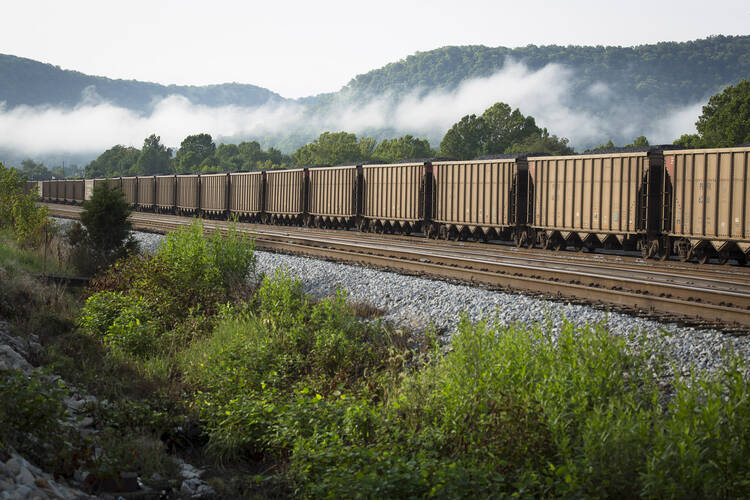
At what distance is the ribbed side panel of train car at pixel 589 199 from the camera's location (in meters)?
17.3

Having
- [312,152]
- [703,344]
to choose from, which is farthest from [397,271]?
Result: [312,152]

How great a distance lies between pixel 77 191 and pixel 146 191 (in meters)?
11.9

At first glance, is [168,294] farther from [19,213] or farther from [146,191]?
[146,191]

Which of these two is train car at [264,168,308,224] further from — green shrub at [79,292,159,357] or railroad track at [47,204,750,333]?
green shrub at [79,292,159,357]

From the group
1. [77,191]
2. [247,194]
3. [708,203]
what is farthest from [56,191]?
[708,203]

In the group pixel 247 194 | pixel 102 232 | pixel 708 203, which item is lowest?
pixel 102 232

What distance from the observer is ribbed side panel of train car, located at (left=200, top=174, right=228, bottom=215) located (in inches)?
1613

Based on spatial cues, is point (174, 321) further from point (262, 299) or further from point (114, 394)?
point (114, 394)

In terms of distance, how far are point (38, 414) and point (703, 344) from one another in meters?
7.48

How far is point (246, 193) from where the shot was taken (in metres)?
38.5

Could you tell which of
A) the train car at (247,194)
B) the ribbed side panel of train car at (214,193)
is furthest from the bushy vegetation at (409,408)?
the ribbed side panel of train car at (214,193)

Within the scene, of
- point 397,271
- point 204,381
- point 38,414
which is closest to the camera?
point 38,414

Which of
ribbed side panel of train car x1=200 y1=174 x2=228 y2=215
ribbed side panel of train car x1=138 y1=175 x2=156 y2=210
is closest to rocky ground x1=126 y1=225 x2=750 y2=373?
ribbed side panel of train car x1=200 y1=174 x2=228 y2=215

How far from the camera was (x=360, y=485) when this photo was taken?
15.4 feet
